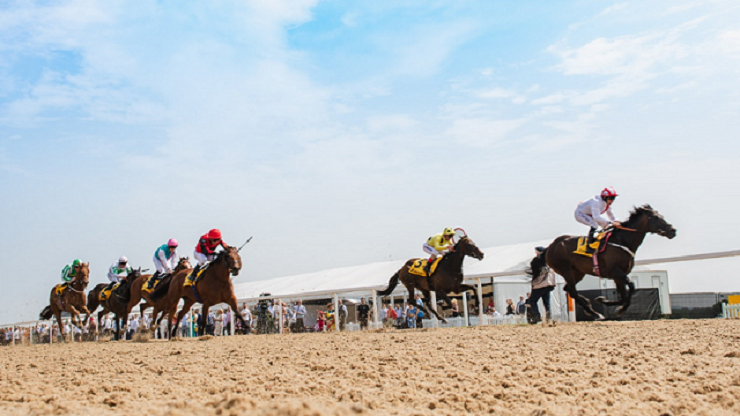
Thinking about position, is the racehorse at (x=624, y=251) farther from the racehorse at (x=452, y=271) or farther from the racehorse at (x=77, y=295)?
the racehorse at (x=77, y=295)

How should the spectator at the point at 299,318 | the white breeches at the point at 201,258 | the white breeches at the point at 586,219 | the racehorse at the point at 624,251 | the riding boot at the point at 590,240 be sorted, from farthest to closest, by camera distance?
the spectator at the point at 299,318 < the white breeches at the point at 201,258 < the white breeches at the point at 586,219 < the riding boot at the point at 590,240 < the racehorse at the point at 624,251

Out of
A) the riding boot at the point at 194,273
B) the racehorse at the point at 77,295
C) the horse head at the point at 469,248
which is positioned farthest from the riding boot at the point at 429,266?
the racehorse at the point at 77,295

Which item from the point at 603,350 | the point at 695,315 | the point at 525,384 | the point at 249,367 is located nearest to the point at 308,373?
the point at 249,367

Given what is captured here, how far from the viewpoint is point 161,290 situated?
1406 centimetres

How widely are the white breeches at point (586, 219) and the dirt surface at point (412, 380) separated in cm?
434

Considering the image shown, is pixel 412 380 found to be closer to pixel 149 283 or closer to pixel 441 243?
pixel 441 243

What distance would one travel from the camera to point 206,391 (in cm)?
468

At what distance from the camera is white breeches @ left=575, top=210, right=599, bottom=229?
11703 mm

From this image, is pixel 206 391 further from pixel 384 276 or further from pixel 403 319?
pixel 384 276

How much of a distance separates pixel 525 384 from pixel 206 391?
237 cm

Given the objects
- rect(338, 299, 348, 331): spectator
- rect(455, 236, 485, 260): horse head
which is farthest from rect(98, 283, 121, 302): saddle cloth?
rect(455, 236, 485, 260): horse head

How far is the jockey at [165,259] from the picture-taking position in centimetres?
1480

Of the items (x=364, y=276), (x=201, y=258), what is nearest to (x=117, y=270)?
(x=201, y=258)

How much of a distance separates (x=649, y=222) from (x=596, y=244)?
0.97 metres
